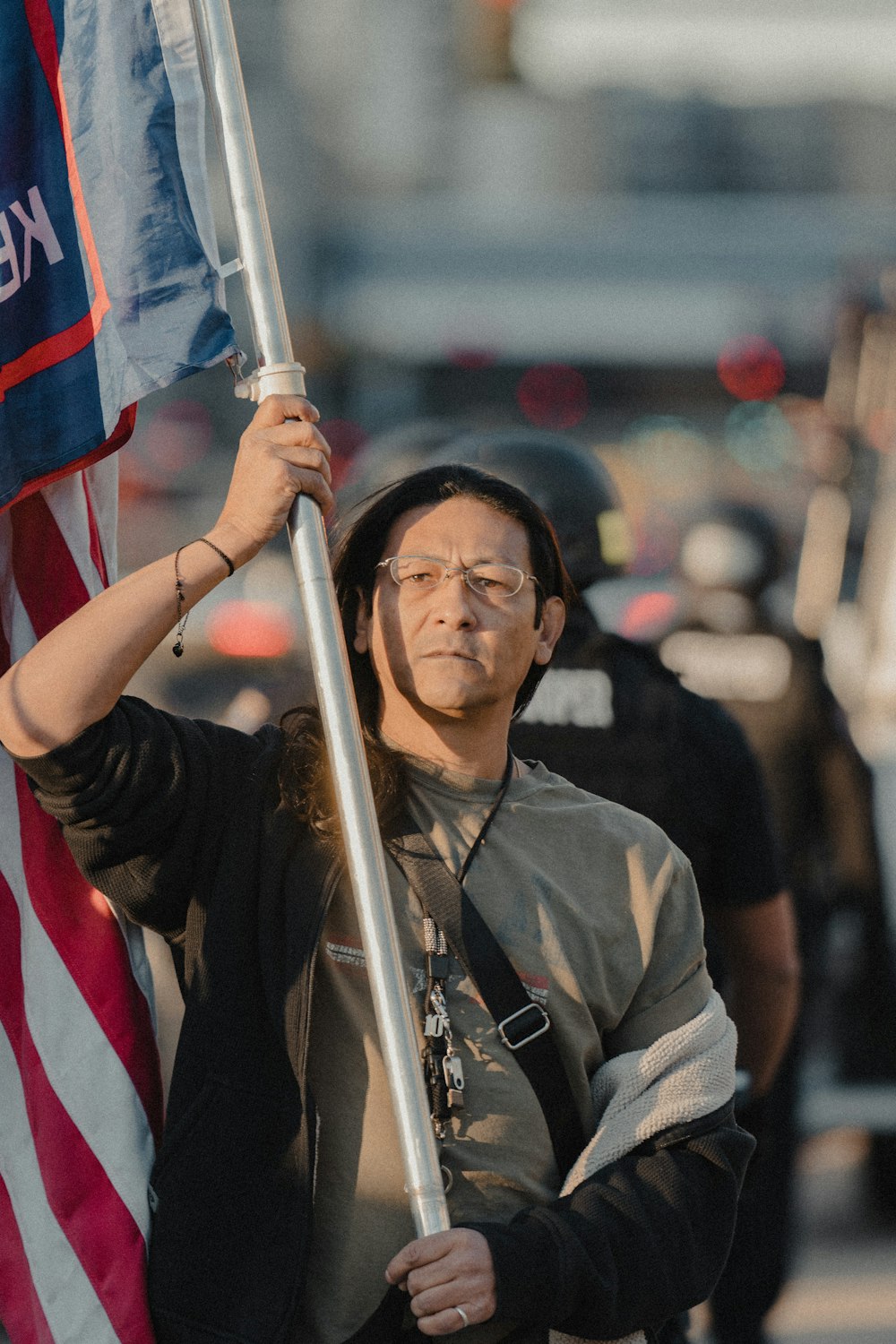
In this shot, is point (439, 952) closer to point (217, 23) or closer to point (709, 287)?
point (217, 23)

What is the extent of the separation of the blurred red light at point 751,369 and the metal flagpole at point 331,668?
26510 millimetres

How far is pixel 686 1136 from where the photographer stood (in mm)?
2396

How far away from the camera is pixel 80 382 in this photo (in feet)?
8.51

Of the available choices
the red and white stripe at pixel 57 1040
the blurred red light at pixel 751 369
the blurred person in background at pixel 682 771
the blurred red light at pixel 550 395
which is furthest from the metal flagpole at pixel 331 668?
the blurred red light at pixel 550 395

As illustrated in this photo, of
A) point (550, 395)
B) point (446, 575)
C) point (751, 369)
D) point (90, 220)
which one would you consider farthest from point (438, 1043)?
point (550, 395)

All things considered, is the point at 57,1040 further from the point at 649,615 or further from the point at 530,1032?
the point at 649,615

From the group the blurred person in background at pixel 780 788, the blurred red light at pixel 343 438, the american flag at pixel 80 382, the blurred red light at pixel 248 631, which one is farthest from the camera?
the blurred red light at pixel 343 438

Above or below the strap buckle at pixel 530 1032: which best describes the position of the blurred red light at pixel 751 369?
below

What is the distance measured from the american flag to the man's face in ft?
1.31

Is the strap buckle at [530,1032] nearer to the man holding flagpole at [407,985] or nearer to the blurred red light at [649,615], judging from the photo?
the man holding flagpole at [407,985]

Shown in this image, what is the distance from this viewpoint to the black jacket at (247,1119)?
7.47 feet

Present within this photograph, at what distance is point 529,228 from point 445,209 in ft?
6.19

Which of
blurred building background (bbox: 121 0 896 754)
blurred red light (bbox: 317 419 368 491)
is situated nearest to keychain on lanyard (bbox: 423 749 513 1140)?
blurred red light (bbox: 317 419 368 491)

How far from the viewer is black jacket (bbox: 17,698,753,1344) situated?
7.47 ft
